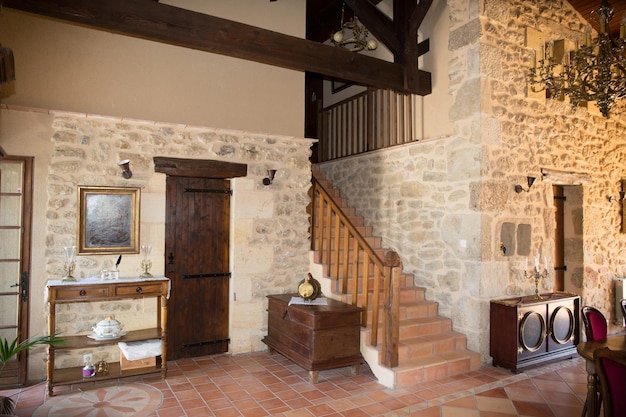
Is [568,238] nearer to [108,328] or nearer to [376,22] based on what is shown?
[376,22]

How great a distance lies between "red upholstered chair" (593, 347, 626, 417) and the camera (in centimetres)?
236

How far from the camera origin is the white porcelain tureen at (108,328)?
4.30 metres

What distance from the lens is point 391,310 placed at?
14.3 feet

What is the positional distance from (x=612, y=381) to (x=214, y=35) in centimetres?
425

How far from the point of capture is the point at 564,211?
6539 millimetres

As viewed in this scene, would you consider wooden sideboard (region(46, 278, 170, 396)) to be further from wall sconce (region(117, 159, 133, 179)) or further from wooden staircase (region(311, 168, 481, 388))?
wooden staircase (region(311, 168, 481, 388))

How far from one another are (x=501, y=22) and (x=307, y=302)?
Result: 13.6 ft

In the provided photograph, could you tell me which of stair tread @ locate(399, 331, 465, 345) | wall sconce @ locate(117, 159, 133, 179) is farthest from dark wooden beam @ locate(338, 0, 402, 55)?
stair tread @ locate(399, 331, 465, 345)

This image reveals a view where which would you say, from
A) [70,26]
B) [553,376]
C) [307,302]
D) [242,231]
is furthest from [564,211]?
[70,26]

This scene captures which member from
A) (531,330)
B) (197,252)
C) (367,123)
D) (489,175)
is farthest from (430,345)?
(367,123)

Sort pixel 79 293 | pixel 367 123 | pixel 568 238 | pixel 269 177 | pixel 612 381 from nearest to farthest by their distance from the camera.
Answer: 1. pixel 612 381
2. pixel 79 293
3. pixel 269 177
4. pixel 568 238
5. pixel 367 123

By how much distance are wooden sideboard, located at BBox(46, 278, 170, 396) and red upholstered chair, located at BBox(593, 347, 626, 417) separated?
377cm

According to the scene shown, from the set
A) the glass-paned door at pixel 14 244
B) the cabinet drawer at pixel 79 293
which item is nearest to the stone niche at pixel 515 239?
the cabinet drawer at pixel 79 293

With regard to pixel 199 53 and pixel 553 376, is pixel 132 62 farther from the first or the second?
pixel 553 376
